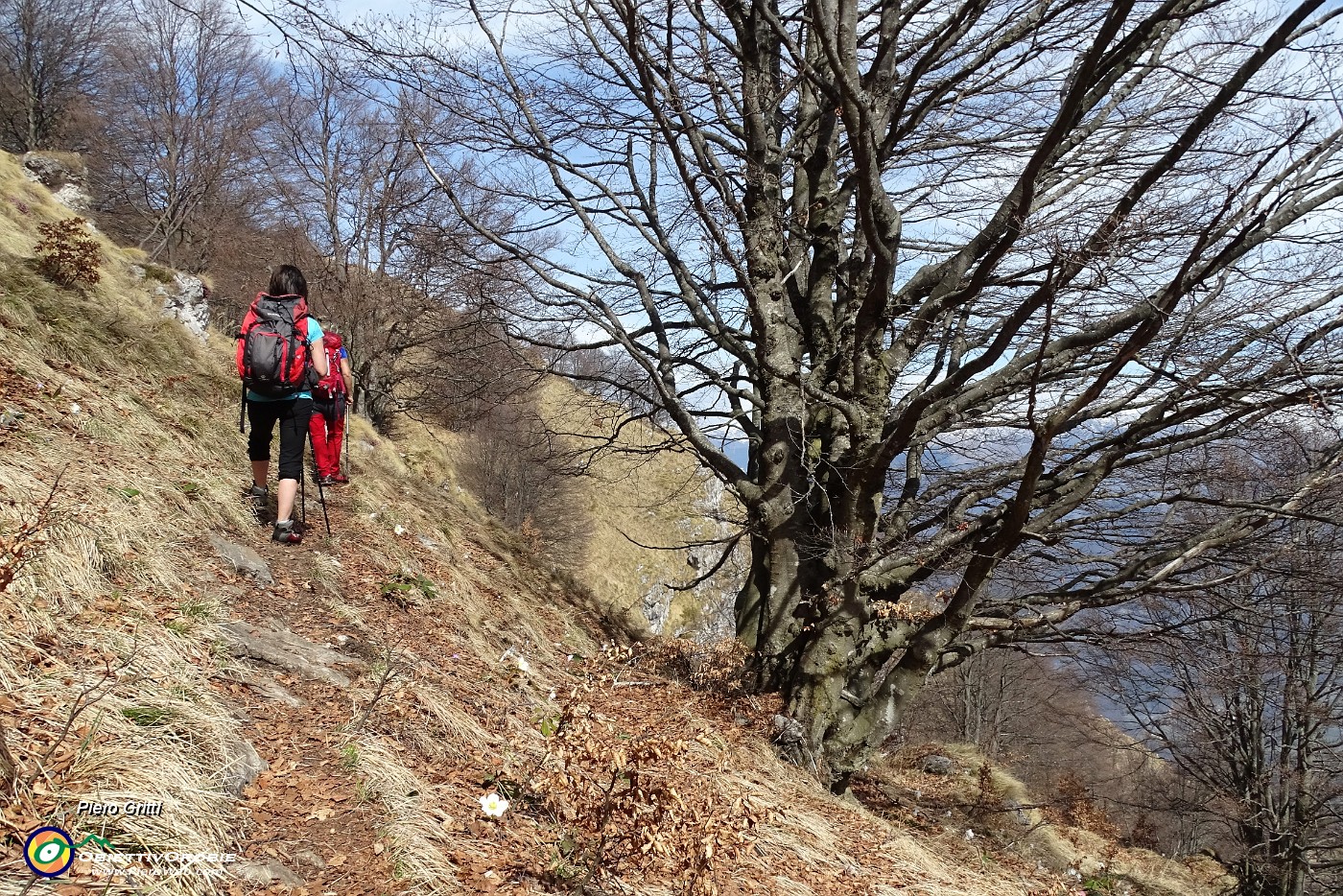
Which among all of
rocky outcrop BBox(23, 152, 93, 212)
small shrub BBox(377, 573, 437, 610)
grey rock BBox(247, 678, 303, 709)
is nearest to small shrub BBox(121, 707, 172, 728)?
grey rock BBox(247, 678, 303, 709)

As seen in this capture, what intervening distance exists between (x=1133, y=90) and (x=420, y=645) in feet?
22.3

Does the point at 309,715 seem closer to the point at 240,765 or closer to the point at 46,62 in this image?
the point at 240,765

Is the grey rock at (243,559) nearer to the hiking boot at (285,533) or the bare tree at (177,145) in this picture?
the hiking boot at (285,533)

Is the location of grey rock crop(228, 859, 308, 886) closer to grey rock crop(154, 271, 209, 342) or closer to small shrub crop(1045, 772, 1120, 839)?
grey rock crop(154, 271, 209, 342)

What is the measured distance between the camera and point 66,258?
299 inches

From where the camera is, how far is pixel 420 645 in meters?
5.07

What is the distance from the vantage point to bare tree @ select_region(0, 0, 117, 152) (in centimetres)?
1919

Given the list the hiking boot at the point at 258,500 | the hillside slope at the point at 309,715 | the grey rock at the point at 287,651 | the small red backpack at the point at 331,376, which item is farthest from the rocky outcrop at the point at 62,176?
the grey rock at the point at 287,651

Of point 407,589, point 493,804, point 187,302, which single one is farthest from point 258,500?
point 187,302

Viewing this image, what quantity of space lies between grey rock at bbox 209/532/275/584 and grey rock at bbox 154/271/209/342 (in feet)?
19.1

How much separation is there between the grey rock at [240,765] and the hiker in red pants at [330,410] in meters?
2.80

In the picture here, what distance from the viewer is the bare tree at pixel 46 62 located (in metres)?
19.2

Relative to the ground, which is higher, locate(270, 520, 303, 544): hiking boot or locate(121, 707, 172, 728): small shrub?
locate(270, 520, 303, 544): hiking boot

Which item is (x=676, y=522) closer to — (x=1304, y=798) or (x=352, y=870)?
(x=1304, y=798)
